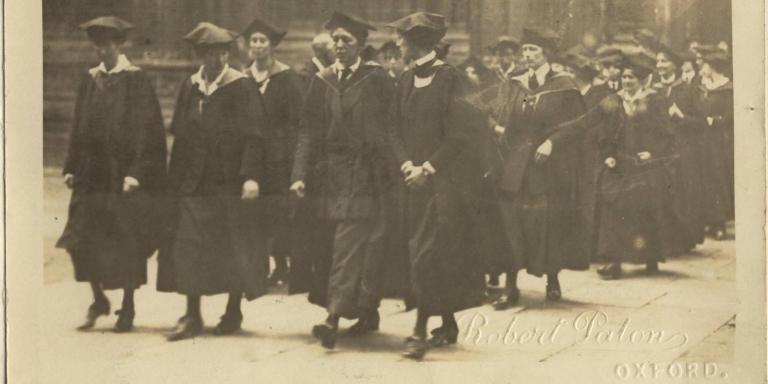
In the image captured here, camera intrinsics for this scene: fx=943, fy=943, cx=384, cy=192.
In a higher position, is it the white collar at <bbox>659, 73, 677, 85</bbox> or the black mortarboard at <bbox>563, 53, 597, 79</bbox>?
the black mortarboard at <bbox>563, 53, 597, 79</bbox>

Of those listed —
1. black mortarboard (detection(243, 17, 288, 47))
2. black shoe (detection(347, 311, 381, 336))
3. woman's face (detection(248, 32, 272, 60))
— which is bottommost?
black shoe (detection(347, 311, 381, 336))

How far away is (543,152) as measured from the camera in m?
5.48

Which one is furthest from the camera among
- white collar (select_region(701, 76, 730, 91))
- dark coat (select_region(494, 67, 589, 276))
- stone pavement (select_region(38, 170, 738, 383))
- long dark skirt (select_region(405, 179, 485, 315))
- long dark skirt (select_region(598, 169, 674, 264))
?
white collar (select_region(701, 76, 730, 91))

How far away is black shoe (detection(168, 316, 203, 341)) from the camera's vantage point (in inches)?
206

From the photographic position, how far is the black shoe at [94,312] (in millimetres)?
5207

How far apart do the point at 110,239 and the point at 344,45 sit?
5.59 ft

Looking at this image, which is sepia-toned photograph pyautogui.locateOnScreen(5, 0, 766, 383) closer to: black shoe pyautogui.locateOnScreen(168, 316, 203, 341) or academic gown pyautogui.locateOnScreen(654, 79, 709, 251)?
black shoe pyautogui.locateOnScreen(168, 316, 203, 341)

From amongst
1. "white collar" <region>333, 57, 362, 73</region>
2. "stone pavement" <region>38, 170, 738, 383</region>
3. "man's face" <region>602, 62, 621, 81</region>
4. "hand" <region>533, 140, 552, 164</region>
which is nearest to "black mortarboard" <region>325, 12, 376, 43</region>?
"white collar" <region>333, 57, 362, 73</region>

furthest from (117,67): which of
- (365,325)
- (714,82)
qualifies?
(714,82)

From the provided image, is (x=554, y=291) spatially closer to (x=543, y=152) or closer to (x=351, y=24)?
(x=543, y=152)

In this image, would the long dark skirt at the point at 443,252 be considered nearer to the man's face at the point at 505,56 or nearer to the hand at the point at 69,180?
the man's face at the point at 505,56

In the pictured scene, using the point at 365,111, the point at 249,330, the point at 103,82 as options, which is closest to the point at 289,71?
the point at 365,111

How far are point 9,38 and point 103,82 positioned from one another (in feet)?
1.84

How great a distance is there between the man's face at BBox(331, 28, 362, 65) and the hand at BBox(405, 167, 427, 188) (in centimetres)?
72
